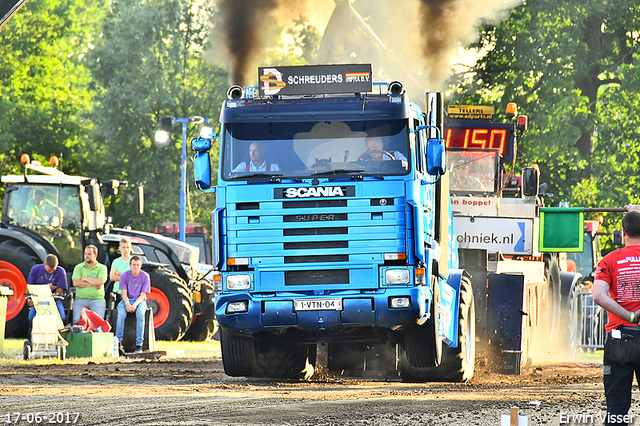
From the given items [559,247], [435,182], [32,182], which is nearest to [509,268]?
[559,247]

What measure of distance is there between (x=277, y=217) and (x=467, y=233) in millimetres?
6532

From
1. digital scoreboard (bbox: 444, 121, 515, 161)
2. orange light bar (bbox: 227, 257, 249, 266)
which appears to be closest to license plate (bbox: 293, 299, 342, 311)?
orange light bar (bbox: 227, 257, 249, 266)

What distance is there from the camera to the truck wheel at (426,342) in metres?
12.4

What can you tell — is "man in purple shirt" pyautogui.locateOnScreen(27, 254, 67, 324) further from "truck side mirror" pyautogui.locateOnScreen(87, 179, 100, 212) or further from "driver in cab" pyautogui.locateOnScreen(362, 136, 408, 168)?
"driver in cab" pyautogui.locateOnScreen(362, 136, 408, 168)

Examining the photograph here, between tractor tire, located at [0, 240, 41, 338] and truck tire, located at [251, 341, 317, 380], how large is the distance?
9.83 metres

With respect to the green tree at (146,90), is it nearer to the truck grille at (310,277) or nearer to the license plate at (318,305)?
the truck grille at (310,277)

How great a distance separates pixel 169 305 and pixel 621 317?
15523 mm

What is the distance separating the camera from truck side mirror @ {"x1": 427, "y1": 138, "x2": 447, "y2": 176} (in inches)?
476

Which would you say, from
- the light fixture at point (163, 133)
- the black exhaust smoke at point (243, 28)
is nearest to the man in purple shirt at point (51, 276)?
the black exhaust smoke at point (243, 28)

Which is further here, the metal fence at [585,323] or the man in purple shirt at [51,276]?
the metal fence at [585,323]

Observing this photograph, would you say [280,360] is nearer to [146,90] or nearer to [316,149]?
[316,149]

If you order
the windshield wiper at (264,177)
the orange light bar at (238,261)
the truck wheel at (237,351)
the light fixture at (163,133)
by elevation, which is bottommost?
the truck wheel at (237,351)

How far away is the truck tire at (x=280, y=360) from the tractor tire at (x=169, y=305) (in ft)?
28.8

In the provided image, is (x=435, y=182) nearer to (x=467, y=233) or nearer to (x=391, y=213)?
(x=391, y=213)
